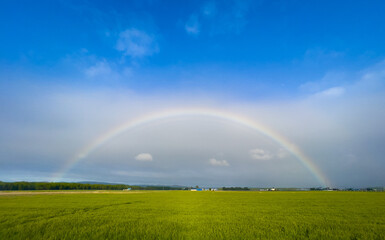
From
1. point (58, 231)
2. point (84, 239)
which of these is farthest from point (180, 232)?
point (58, 231)

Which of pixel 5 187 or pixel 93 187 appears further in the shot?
pixel 93 187

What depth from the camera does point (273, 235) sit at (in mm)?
9609

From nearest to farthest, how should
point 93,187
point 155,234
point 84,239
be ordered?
point 84,239
point 155,234
point 93,187

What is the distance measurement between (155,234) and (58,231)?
4444 mm

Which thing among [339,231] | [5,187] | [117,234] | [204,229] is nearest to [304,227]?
[339,231]

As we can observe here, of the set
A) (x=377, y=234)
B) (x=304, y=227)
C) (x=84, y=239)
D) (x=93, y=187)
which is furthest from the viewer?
(x=93, y=187)

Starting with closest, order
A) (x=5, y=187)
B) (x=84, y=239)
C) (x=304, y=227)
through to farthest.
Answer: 1. (x=84, y=239)
2. (x=304, y=227)
3. (x=5, y=187)

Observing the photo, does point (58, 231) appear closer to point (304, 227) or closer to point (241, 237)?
point (241, 237)

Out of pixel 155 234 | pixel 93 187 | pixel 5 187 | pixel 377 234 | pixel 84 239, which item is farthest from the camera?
pixel 93 187

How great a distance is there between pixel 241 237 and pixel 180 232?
2598mm

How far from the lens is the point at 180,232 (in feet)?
32.5

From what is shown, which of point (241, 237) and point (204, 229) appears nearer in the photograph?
point (241, 237)

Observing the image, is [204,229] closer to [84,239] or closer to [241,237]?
[241,237]

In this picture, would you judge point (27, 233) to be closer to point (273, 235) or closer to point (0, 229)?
point (0, 229)
